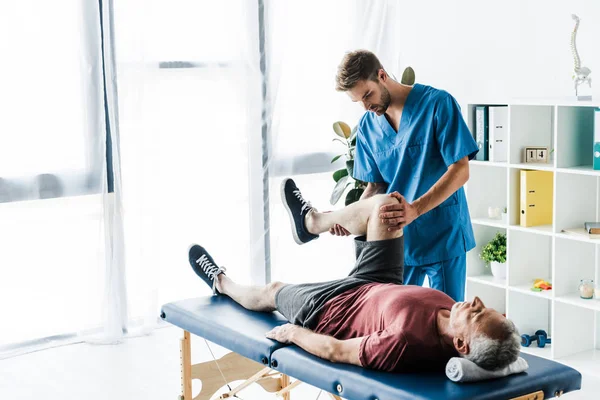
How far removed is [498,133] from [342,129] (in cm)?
79

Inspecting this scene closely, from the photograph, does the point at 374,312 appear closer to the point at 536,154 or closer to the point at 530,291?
the point at 530,291

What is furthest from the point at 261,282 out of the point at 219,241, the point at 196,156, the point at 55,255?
the point at 55,255

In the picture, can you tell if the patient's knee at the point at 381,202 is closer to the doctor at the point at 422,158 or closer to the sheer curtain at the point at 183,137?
the doctor at the point at 422,158

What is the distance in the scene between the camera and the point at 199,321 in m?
2.62

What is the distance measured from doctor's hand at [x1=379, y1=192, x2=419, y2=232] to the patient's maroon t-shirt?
209 millimetres

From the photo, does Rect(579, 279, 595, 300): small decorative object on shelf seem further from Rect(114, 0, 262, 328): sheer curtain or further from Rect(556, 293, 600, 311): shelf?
Rect(114, 0, 262, 328): sheer curtain

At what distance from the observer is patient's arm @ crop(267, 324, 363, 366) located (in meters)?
2.15

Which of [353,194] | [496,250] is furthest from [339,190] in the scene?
[496,250]

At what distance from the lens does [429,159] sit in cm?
271

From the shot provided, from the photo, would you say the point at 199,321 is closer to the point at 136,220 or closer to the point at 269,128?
the point at 136,220

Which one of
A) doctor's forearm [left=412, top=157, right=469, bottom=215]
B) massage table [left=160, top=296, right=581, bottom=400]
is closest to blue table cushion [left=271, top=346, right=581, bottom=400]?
massage table [left=160, top=296, right=581, bottom=400]

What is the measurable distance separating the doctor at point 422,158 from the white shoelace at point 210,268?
48cm

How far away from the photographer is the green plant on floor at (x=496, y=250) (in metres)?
Result: 3.88

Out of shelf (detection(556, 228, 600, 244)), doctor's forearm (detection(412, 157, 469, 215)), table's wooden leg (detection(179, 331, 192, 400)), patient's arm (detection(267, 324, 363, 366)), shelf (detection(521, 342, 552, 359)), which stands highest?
doctor's forearm (detection(412, 157, 469, 215))
